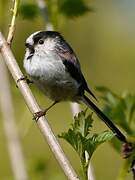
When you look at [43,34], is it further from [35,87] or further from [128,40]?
[128,40]

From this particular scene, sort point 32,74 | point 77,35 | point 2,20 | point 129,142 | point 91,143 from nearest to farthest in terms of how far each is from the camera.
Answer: point 129,142, point 91,143, point 2,20, point 32,74, point 77,35

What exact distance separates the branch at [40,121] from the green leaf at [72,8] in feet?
3.21

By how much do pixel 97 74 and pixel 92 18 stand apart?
212 centimetres

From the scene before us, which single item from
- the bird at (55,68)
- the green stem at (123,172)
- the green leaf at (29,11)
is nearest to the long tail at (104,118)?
the bird at (55,68)

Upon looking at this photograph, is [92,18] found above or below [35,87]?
above

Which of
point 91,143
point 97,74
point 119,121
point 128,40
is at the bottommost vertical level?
point 91,143

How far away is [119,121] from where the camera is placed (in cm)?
218

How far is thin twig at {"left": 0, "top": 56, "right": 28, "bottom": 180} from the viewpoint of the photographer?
2.58 meters

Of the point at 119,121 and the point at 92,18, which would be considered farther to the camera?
the point at 92,18

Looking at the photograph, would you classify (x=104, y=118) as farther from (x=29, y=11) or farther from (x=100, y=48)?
(x=100, y=48)

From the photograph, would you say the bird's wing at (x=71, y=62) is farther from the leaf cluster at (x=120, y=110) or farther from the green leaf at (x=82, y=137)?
the green leaf at (x=82, y=137)

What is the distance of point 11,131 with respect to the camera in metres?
2.86

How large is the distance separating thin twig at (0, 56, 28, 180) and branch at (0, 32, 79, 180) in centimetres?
80

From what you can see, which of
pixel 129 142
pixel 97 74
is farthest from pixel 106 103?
pixel 97 74
